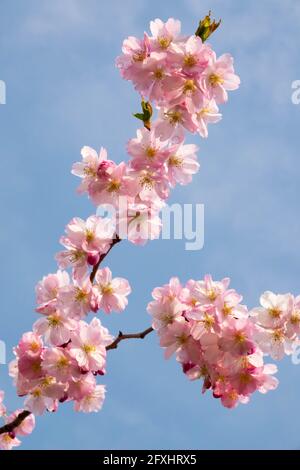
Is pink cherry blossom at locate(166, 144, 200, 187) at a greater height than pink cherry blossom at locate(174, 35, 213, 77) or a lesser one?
lesser

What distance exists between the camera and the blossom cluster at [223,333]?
3.91 metres

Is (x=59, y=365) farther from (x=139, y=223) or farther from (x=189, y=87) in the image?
(x=189, y=87)

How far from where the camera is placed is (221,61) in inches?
152

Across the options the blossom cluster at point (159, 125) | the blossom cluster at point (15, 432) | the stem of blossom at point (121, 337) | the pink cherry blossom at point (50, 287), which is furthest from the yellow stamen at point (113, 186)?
the blossom cluster at point (15, 432)

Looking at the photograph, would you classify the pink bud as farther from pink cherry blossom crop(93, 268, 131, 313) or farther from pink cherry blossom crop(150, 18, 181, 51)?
pink cherry blossom crop(150, 18, 181, 51)

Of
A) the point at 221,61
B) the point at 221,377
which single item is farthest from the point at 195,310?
the point at 221,61

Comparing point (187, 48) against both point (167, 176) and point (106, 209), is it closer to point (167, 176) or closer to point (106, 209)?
point (167, 176)

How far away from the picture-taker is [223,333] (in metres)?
3.90

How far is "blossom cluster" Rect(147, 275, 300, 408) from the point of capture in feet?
12.8

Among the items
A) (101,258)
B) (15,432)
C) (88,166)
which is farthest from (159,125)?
(15,432)

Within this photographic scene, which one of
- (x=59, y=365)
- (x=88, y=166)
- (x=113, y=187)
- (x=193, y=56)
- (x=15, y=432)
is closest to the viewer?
(x=193, y=56)

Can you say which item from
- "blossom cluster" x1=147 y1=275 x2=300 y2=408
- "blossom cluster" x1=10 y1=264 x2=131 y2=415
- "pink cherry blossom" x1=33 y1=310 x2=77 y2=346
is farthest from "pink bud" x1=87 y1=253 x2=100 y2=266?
"blossom cluster" x1=147 y1=275 x2=300 y2=408
